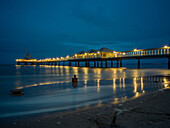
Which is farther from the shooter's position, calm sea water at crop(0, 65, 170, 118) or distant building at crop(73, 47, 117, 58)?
distant building at crop(73, 47, 117, 58)

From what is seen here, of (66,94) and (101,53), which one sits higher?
(101,53)

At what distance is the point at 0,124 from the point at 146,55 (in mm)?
44724

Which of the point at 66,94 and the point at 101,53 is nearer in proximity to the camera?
the point at 66,94

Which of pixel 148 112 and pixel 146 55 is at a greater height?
pixel 146 55

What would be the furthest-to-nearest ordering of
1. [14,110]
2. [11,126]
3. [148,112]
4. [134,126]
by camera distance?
[14,110]
[148,112]
[11,126]
[134,126]

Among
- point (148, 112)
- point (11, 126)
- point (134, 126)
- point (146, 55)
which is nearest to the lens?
point (134, 126)

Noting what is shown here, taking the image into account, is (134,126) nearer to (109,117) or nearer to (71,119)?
(109,117)

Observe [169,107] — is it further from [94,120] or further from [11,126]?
[11,126]

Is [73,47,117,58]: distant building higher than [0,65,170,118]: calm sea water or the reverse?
higher

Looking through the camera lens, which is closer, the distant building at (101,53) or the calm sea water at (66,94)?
the calm sea water at (66,94)

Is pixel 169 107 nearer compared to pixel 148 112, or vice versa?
pixel 148 112

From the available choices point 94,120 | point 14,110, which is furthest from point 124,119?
point 14,110

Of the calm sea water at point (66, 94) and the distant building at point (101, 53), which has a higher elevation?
the distant building at point (101, 53)

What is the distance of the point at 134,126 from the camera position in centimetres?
314
